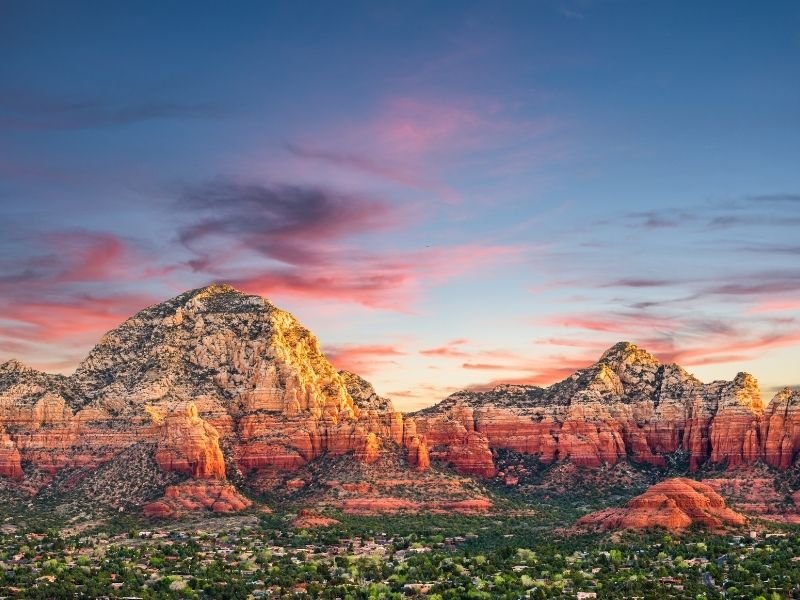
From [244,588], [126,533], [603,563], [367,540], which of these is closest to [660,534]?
[603,563]

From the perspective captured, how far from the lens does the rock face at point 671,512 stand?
15300 centimetres

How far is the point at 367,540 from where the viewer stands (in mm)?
162000

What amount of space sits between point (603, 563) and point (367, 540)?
3856cm

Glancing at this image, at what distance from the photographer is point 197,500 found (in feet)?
595

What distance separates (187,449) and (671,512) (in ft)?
246

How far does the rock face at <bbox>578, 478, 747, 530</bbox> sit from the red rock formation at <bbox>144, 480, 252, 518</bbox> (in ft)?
178

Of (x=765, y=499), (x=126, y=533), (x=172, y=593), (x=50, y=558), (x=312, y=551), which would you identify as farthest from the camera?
(x=765, y=499)

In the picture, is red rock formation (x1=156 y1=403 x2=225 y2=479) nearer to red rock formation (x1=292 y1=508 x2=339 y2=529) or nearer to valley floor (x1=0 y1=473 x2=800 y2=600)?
valley floor (x1=0 y1=473 x2=800 y2=600)

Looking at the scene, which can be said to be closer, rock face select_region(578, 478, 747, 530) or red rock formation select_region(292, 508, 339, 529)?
rock face select_region(578, 478, 747, 530)

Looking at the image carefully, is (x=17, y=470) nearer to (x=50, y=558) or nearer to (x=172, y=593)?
(x=50, y=558)

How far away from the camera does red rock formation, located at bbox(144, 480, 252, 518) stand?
578 ft

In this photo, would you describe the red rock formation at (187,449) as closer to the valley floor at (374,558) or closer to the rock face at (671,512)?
the valley floor at (374,558)

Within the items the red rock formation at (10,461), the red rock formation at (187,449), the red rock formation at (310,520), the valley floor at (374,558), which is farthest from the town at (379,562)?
the red rock formation at (10,461)

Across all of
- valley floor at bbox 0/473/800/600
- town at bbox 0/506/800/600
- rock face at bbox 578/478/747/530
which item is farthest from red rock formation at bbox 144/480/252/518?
rock face at bbox 578/478/747/530
